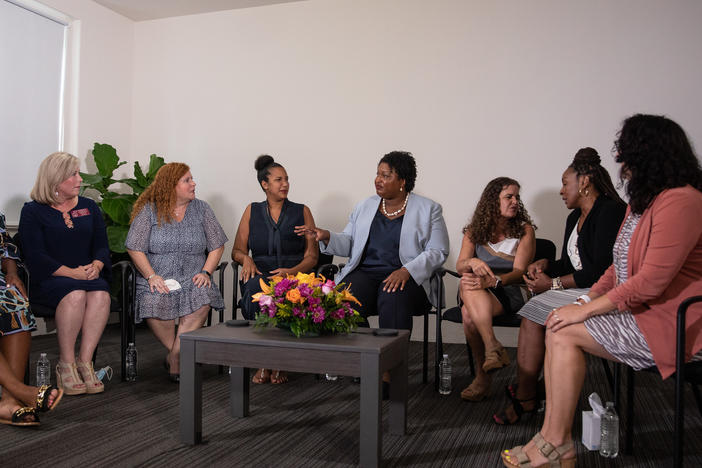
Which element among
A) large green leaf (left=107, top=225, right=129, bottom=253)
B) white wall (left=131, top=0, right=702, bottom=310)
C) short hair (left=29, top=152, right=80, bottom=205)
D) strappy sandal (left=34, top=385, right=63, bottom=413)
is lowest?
strappy sandal (left=34, top=385, right=63, bottom=413)

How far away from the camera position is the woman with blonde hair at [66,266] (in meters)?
3.46

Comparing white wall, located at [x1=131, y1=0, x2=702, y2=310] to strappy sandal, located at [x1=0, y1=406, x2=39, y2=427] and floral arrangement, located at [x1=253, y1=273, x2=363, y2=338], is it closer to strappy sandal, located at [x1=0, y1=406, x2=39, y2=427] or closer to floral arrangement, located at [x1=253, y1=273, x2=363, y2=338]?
floral arrangement, located at [x1=253, y1=273, x2=363, y2=338]

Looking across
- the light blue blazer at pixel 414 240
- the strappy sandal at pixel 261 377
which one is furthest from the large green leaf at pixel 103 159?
the strappy sandal at pixel 261 377

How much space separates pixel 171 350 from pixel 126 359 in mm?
268

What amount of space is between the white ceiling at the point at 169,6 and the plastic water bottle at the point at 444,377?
3.83 meters

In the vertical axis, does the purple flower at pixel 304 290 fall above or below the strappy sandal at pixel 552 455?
above

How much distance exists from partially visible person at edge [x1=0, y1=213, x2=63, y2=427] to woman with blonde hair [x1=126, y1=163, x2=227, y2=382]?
711 millimetres

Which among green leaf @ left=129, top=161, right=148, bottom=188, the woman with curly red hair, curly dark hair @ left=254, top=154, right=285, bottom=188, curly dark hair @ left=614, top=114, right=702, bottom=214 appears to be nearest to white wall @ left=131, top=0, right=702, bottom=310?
green leaf @ left=129, top=161, right=148, bottom=188

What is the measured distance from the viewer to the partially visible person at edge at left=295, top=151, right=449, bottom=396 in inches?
142

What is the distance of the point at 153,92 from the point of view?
6188 millimetres

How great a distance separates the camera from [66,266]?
366cm

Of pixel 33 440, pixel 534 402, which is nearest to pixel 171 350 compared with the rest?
pixel 33 440

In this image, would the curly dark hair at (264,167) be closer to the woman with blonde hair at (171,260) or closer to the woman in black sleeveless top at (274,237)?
the woman in black sleeveless top at (274,237)

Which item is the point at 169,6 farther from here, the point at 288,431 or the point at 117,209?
the point at 288,431
